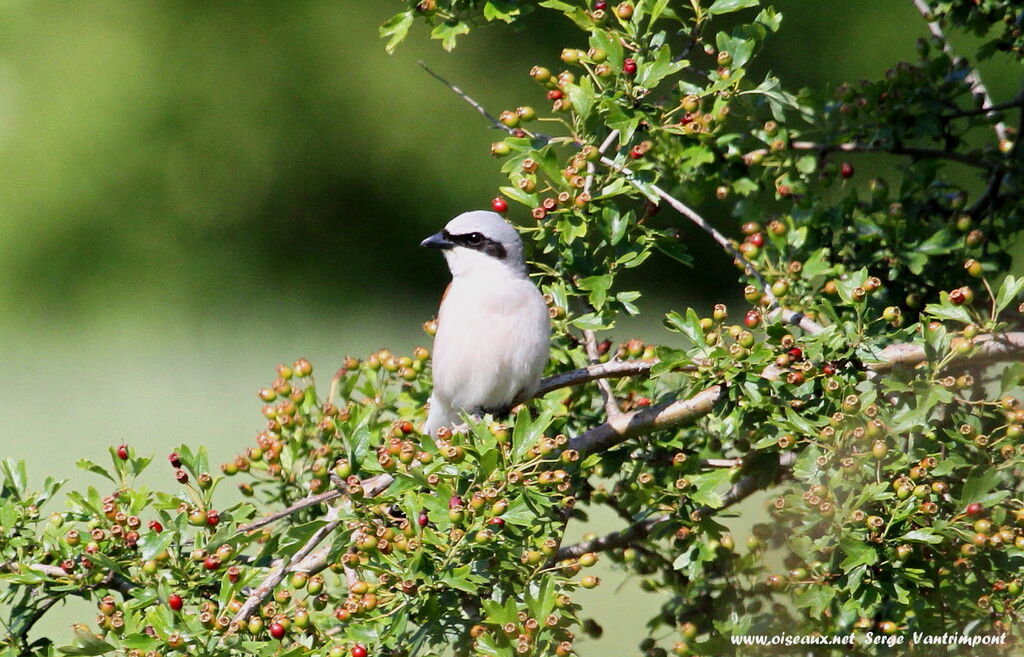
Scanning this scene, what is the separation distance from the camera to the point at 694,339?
2135 mm

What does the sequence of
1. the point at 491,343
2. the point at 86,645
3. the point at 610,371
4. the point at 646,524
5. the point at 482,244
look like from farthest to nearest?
the point at 482,244
the point at 491,343
the point at 646,524
the point at 610,371
the point at 86,645

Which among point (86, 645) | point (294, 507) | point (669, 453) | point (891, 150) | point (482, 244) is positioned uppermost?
point (891, 150)

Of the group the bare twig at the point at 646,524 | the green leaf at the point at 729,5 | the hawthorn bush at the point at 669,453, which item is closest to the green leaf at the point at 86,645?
the hawthorn bush at the point at 669,453

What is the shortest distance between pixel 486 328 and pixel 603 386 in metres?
0.36

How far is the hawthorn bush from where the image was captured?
75.9 inches

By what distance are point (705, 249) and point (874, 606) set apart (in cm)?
564

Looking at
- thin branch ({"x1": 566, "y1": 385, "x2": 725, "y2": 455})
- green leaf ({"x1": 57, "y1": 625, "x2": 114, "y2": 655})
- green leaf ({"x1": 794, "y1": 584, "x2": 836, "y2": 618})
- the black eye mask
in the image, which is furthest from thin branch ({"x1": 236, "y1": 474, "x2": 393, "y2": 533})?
the black eye mask

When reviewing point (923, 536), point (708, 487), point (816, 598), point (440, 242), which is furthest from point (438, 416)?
point (923, 536)

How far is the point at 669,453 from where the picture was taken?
8.11 ft

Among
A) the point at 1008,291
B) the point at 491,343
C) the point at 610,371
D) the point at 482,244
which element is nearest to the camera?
the point at 1008,291

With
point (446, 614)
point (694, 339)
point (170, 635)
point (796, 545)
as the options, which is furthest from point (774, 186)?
point (170, 635)

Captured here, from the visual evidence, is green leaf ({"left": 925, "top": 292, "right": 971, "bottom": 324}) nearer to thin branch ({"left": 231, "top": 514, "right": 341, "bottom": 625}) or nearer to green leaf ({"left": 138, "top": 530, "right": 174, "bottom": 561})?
thin branch ({"left": 231, "top": 514, "right": 341, "bottom": 625})

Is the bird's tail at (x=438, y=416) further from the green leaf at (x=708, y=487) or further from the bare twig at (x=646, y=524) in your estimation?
the green leaf at (x=708, y=487)

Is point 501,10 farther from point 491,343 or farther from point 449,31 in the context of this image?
point 491,343
